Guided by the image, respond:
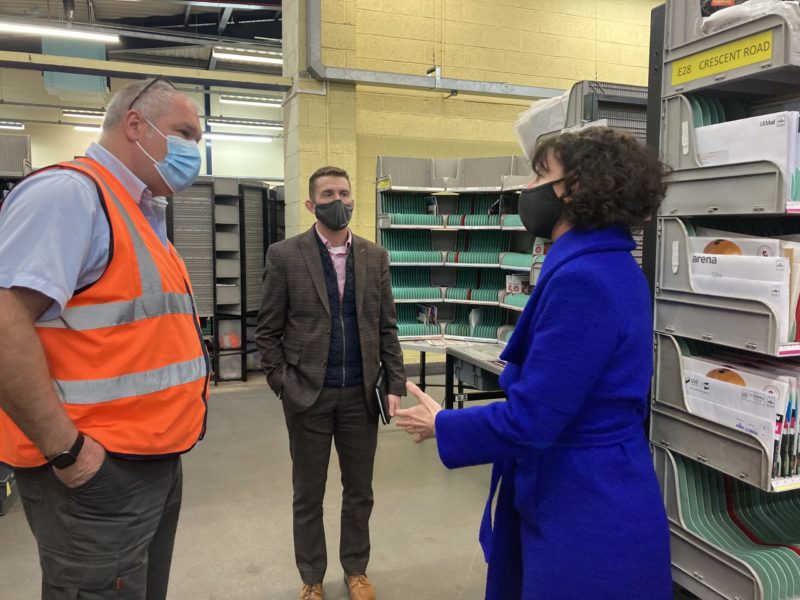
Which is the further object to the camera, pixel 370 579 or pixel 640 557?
pixel 370 579

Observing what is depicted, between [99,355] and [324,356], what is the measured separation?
1166mm

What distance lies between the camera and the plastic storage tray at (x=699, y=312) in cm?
162

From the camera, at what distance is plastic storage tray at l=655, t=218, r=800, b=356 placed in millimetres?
1623

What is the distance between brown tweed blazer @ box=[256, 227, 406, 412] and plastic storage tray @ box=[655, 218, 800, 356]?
1.12 m

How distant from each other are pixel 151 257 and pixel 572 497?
43.8 inches

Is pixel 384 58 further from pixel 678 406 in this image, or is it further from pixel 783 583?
pixel 783 583

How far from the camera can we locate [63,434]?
48.9 inches


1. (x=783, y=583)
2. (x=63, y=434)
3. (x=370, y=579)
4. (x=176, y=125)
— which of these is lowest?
(x=370, y=579)

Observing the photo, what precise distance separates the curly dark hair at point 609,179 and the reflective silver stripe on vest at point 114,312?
0.97 meters

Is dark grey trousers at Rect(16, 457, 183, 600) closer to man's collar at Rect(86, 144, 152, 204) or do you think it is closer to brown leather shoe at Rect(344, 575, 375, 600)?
man's collar at Rect(86, 144, 152, 204)

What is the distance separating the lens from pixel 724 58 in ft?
5.67

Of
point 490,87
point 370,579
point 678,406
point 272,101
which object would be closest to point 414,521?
point 370,579

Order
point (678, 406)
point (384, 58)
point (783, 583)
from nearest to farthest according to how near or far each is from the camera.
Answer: point (783, 583) < point (678, 406) < point (384, 58)

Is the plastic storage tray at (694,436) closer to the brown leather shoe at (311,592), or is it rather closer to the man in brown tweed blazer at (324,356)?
the man in brown tweed blazer at (324,356)
